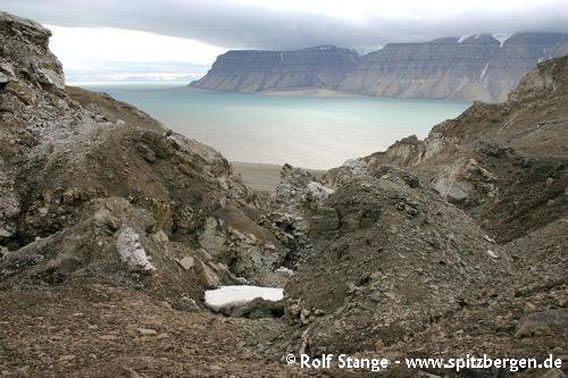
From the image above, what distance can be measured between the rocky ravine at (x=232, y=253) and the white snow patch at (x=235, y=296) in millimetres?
370

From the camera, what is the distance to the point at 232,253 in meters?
20.1

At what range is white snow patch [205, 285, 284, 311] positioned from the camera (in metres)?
14.1

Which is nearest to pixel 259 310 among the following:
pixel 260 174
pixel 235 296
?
pixel 235 296

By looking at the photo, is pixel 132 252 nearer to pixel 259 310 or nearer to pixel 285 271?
pixel 259 310

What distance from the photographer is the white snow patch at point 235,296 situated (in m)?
14.1

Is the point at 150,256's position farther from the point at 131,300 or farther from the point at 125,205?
the point at 125,205

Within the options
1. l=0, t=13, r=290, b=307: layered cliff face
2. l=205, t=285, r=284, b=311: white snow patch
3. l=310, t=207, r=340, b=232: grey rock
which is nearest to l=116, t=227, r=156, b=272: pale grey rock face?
l=0, t=13, r=290, b=307: layered cliff face

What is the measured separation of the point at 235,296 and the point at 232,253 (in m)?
5.59

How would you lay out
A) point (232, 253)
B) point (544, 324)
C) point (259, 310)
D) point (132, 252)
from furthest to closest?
point (232, 253) → point (132, 252) → point (259, 310) → point (544, 324)

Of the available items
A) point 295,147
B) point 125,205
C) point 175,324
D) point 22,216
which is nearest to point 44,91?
point 22,216

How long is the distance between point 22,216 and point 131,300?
8.15 metres

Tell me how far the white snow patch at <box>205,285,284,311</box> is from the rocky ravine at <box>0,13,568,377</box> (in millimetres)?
370

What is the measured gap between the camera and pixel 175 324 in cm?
1082

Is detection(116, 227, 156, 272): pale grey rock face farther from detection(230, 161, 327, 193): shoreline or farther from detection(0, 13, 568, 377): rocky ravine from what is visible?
detection(230, 161, 327, 193): shoreline
